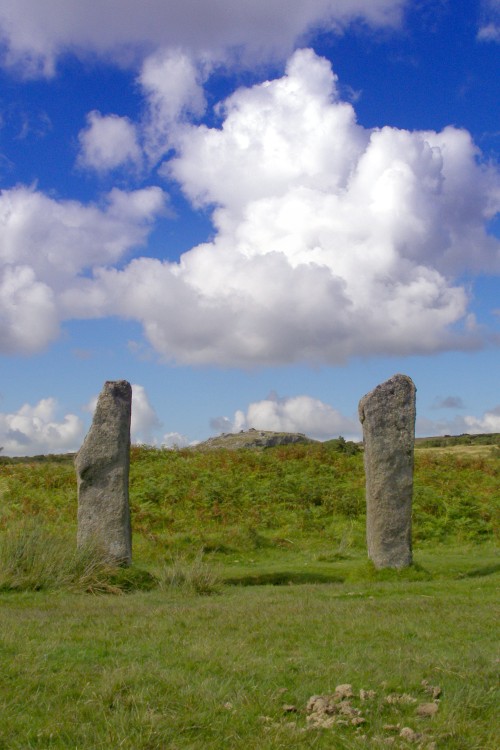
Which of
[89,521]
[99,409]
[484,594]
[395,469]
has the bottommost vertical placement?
[484,594]

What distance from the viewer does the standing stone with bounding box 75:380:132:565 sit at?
16375 millimetres

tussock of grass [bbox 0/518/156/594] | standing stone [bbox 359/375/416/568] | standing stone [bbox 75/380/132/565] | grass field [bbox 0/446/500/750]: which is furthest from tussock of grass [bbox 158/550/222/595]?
standing stone [bbox 359/375/416/568]

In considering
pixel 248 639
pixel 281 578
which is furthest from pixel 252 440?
pixel 248 639

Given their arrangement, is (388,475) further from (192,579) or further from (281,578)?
(192,579)

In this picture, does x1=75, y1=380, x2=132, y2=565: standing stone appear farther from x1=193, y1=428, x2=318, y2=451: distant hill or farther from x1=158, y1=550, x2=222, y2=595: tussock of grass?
x1=193, y1=428, x2=318, y2=451: distant hill

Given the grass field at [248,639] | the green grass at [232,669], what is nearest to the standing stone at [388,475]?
the grass field at [248,639]

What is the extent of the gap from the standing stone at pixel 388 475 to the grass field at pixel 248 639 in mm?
569

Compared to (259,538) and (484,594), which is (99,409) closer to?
(259,538)

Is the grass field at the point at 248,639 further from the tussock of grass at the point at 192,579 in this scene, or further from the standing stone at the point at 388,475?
the standing stone at the point at 388,475

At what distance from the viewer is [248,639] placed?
917cm

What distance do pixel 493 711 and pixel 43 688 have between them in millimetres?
4144

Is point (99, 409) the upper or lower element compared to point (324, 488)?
upper

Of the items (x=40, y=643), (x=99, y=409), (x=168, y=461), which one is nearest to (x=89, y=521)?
(x=99, y=409)

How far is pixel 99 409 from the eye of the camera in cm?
1678
